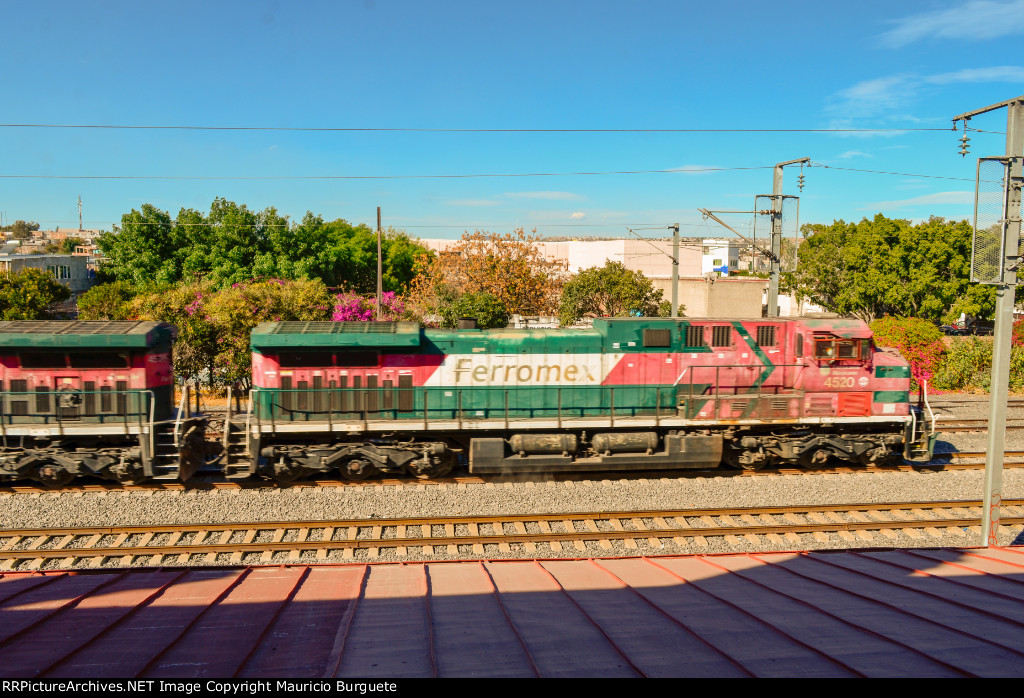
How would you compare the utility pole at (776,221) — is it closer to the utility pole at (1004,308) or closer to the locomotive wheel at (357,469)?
the utility pole at (1004,308)

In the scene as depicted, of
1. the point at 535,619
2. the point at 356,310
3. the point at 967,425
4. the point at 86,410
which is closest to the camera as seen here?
the point at 535,619

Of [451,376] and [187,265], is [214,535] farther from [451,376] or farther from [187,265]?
[187,265]

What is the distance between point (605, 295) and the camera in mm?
33688

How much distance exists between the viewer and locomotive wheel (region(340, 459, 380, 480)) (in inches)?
481

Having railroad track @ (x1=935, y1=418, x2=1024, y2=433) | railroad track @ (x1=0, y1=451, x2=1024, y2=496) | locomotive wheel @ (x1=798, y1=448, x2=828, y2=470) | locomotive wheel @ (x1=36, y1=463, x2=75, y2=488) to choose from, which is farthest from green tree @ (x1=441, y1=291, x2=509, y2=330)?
locomotive wheel @ (x1=36, y1=463, x2=75, y2=488)

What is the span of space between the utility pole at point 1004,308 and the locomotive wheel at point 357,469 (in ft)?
34.3

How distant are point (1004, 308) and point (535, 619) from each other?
28.3 feet

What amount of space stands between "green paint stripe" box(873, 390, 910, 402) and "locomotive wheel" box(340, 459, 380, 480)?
1063 cm

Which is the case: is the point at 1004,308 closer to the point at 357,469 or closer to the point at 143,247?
the point at 357,469

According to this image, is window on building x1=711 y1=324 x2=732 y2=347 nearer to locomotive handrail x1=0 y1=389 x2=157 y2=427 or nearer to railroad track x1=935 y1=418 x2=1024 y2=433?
railroad track x1=935 y1=418 x2=1024 y2=433

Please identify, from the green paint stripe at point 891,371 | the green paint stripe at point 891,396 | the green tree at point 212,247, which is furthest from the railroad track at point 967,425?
the green tree at point 212,247

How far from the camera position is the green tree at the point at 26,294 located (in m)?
28.5

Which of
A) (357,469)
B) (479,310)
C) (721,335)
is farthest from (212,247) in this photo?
(721,335)
